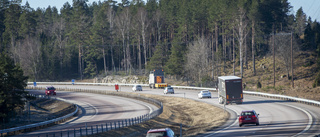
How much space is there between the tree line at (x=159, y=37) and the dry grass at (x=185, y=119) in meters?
30.9

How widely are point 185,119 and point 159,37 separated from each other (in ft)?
220

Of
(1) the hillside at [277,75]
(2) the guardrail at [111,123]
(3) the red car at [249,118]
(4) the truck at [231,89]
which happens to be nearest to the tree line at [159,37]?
(1) the hillside at [277,75]

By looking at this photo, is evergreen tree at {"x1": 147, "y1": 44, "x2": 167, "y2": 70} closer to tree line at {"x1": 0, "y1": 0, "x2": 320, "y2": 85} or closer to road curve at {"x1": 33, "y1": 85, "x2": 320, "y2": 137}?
tree line at {"x1": 0, "y1": 0, "x2": 320, "y2": 85}

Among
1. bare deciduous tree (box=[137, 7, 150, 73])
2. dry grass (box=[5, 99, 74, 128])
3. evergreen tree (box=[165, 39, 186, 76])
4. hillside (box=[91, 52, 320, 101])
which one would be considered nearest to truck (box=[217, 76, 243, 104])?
hillside (box=[91, 52, 320, 101])

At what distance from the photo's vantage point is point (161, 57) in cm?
10075

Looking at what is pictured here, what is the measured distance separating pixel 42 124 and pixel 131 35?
77333mm

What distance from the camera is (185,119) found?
151ft

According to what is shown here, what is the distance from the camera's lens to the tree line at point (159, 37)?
91.1 m

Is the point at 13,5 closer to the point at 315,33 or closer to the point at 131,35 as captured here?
the point at 131,35

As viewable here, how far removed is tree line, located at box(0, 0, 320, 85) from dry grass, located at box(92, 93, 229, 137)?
30.9 m

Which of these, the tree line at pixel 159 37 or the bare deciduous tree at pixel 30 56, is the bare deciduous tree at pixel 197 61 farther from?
the bare deciduous tree at pixel 30 56

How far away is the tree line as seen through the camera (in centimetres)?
9106

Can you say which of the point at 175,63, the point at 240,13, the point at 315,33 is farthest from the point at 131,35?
the point at 315,33

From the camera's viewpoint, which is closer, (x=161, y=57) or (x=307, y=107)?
(x=307, y=107)
